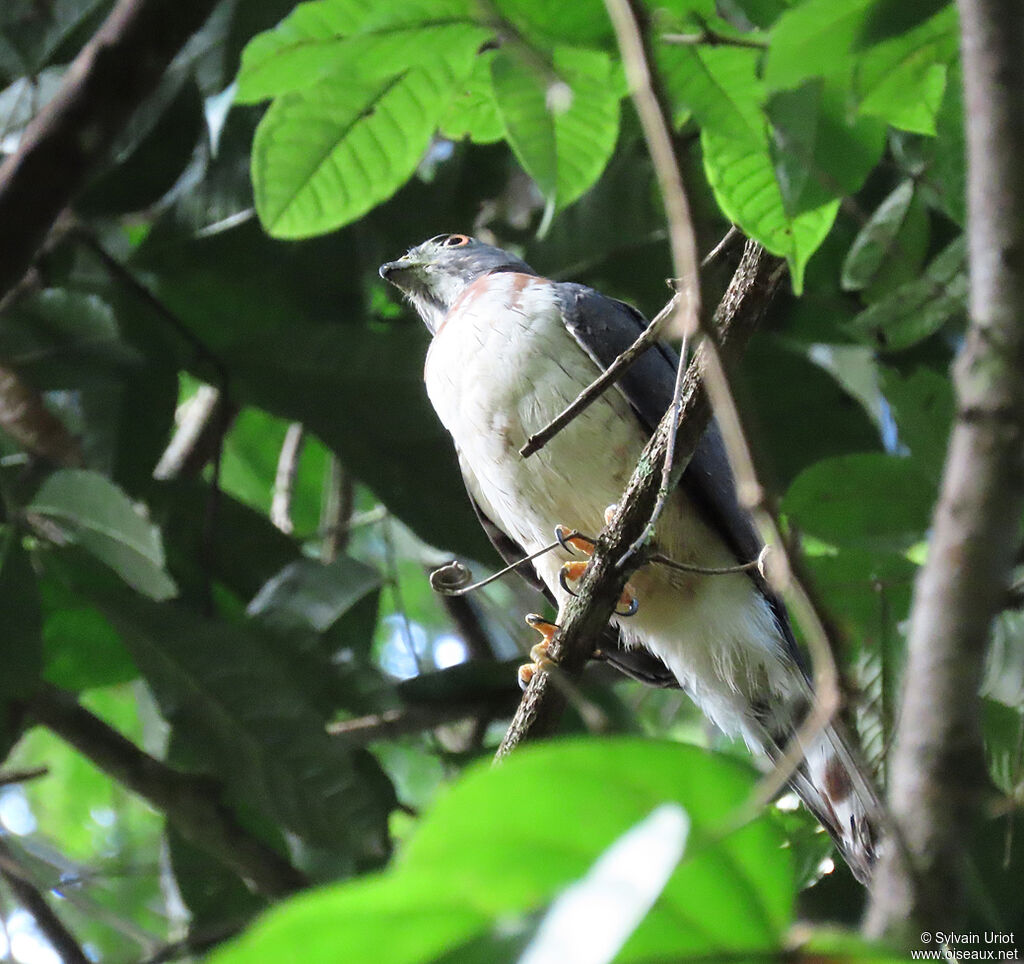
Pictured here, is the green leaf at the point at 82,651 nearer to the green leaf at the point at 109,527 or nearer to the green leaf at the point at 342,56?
the green leaf at the point at 109,527

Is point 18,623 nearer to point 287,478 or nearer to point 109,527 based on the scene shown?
point 109,527

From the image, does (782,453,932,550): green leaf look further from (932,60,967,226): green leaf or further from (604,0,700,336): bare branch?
(604,0,700,336): bare branch

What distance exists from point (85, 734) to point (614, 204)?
2367mm

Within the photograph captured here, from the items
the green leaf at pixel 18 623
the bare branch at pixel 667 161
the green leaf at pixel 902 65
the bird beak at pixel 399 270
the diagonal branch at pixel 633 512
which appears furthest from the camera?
the bird beak at pixel 399 270

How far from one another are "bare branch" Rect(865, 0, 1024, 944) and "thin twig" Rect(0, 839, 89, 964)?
2.91 metres

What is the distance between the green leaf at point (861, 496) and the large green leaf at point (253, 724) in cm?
138

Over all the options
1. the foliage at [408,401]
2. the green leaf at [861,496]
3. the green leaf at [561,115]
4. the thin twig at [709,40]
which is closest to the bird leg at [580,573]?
the foliage at [408,401]

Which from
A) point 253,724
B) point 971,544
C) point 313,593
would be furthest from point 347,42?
point 313,593

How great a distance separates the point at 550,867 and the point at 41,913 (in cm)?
281

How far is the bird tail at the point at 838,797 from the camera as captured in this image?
8.61ft

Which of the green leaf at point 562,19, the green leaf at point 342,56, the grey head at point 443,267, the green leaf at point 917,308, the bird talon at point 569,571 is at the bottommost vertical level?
the bird talon at point 569,571

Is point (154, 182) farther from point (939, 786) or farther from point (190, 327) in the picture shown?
point (939, 786)

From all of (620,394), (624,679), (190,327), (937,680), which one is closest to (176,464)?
(190,327)

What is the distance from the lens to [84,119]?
2609 mm
